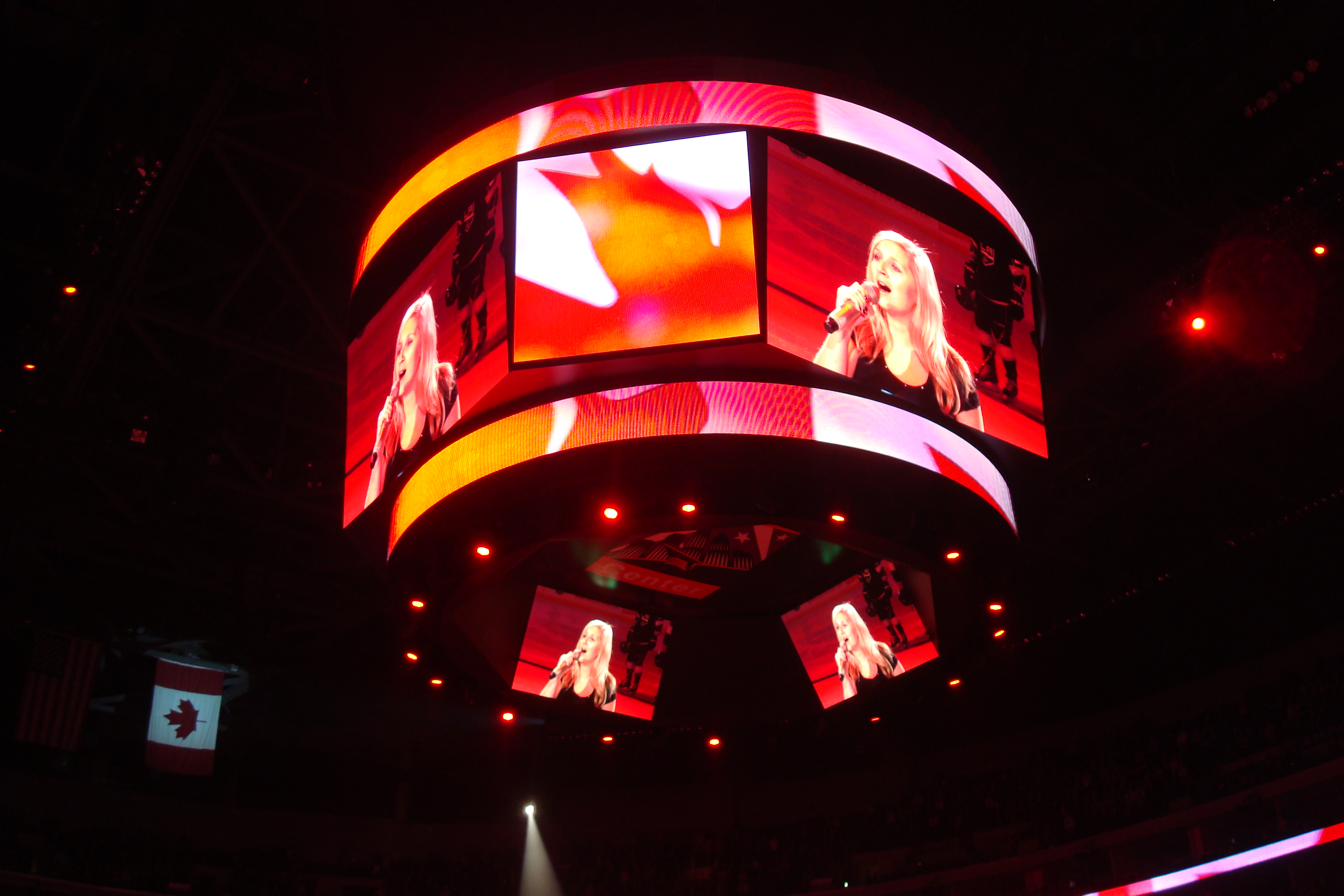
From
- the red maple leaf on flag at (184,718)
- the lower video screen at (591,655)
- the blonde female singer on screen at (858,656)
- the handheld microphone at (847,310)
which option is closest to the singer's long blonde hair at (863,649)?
the blonde female singer on screen at (858,656)

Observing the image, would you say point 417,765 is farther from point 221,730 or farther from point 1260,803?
point 1260,803

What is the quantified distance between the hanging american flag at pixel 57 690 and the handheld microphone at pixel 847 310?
581 inches

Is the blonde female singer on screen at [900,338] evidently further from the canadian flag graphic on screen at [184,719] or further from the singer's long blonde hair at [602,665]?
the canadian flag graphic on screen at [184,719]

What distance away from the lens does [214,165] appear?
41.1ft

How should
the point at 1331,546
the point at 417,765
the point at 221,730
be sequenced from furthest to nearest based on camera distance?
the point at 417,765
the point at 221,730
the point at 1331,546

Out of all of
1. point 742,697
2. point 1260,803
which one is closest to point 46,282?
point 742,697

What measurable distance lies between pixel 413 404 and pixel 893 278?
384 cm

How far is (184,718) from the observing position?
18.6 meters

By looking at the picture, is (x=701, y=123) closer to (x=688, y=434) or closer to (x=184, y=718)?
(x=688, y=434)

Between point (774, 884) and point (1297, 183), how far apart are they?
15722mm

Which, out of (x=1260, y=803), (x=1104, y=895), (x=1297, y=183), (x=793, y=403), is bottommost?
(x=1104, y=895)

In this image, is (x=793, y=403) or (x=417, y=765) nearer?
(x=793, y=403)

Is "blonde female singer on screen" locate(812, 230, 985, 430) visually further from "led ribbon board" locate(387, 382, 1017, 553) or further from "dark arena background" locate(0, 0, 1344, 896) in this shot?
"led ribbon board" locate(387, 382, 1017, 553)

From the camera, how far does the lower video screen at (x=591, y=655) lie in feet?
40.1
